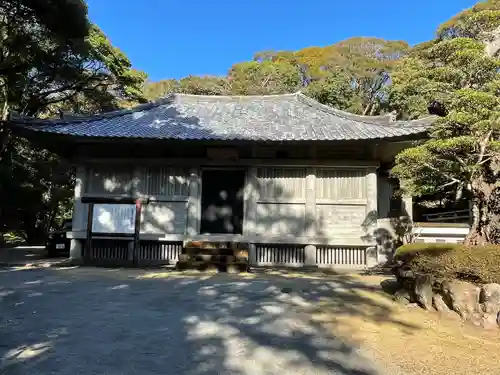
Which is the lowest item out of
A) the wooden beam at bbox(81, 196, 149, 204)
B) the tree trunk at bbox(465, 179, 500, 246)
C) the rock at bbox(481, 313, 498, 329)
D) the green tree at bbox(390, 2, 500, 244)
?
the rock at bbox(481, 313, 498, 329)

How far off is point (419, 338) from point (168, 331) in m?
3.01

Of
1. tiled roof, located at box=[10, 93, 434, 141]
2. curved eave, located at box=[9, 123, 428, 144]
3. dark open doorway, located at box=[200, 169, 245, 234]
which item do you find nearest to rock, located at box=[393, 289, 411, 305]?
tiled roof, located at box=[10, 93, 434, 141]

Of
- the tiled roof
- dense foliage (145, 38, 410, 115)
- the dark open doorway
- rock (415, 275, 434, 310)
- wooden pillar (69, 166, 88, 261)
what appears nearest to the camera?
rock (415, 275, 434, 310)

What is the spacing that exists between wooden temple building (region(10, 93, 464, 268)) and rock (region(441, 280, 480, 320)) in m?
6.43

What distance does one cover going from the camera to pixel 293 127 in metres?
13.3

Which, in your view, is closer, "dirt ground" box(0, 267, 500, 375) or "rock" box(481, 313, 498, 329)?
"dirt ground" box(0, 267, 500, 375)

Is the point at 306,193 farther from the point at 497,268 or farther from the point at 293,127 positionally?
the point at 497,268

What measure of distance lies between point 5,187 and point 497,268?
19.1 meters

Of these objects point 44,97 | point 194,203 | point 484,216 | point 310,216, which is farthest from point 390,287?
point 44,97

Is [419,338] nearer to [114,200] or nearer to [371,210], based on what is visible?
[371,210]

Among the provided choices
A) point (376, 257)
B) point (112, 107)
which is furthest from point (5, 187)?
point (376, 257)

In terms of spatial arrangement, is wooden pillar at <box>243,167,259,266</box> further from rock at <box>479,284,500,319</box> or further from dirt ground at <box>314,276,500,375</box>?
rock at <box>479,284,500,319</box>

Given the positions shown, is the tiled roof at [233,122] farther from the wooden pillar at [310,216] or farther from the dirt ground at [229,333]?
the dirt ground at [229,333]

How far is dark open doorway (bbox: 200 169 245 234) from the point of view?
1298cm
